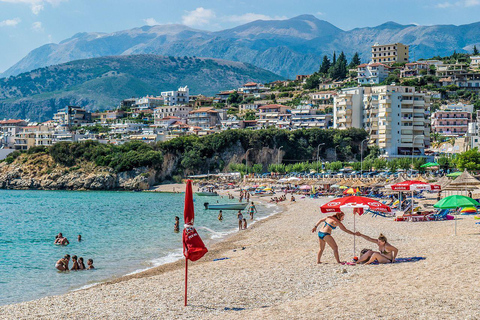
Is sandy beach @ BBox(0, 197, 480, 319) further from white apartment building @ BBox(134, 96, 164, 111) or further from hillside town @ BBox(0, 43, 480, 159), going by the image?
white apartment building @ BBox(134, 96, 164, 111)

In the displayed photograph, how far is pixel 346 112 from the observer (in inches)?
3718

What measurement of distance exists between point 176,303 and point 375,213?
2181cm

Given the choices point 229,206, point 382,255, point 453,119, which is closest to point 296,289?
point 382,255

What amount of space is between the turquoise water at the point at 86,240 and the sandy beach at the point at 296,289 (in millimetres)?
1750

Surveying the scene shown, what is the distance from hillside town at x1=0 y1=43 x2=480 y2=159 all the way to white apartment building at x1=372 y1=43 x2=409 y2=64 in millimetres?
262

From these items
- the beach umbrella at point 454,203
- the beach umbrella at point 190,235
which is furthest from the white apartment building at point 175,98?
the beach umbrella at point 190,235

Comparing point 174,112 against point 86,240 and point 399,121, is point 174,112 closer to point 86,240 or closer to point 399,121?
point 399,121

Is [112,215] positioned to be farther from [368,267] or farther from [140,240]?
[368,267]

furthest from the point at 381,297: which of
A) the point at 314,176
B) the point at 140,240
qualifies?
the point at 314,176

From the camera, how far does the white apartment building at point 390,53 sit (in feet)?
459

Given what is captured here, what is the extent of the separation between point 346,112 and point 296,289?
84618 millimetres

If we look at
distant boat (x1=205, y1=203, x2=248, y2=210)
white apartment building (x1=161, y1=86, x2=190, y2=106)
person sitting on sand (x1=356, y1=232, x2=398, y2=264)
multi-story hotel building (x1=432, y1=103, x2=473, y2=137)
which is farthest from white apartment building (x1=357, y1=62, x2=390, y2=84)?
person sitting on sand (x1=356, y1=232, x2=398, y2=264)

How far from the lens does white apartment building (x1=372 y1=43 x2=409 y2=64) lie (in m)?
140

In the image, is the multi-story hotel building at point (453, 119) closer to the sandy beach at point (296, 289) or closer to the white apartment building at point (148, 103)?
the white apartment building at point (148, 103)
